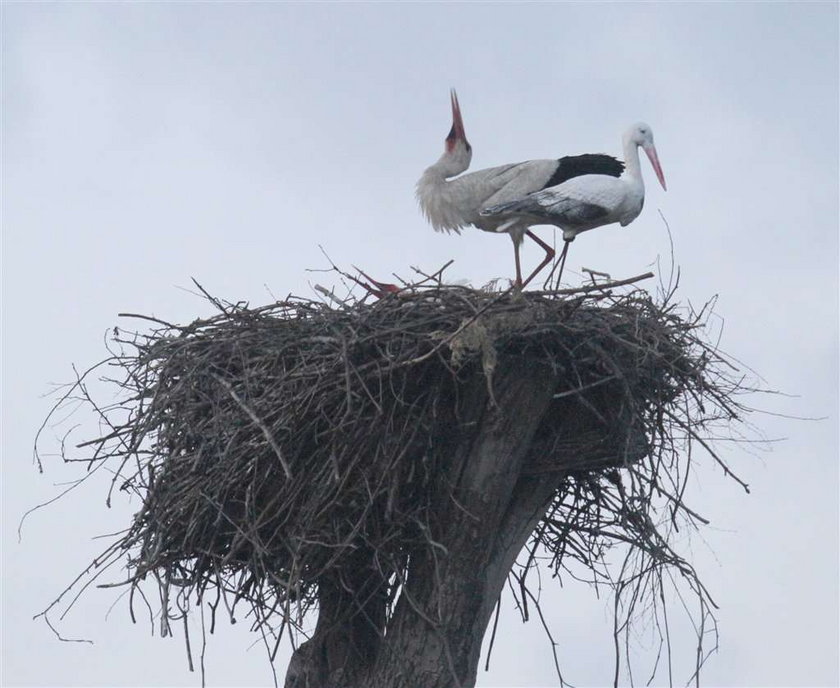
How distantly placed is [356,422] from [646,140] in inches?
121

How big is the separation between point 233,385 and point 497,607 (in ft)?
5.07

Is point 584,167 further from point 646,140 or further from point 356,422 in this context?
point 356,422

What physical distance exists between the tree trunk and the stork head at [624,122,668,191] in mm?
2333

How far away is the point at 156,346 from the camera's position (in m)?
6.58

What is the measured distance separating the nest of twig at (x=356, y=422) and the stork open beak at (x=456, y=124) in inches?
97.8

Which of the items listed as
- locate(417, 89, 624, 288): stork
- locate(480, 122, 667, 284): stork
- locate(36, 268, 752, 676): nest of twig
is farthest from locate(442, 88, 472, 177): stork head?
locate(36, 268, 752, 676): nest of twig

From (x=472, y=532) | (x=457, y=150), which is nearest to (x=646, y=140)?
(x=457, y=150)

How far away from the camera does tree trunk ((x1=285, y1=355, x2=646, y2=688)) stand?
588 centimetres

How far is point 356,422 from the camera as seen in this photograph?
19.1 feet

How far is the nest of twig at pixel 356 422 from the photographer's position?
230 inches

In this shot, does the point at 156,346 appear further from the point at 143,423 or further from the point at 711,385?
the point at 711,385

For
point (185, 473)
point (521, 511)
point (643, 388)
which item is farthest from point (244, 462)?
point (643, 388)

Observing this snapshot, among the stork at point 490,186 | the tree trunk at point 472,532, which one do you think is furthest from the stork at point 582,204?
the tree trunk at point 472,532

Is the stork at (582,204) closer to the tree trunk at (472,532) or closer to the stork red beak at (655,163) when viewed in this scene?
the stork red beak at (655,163)
